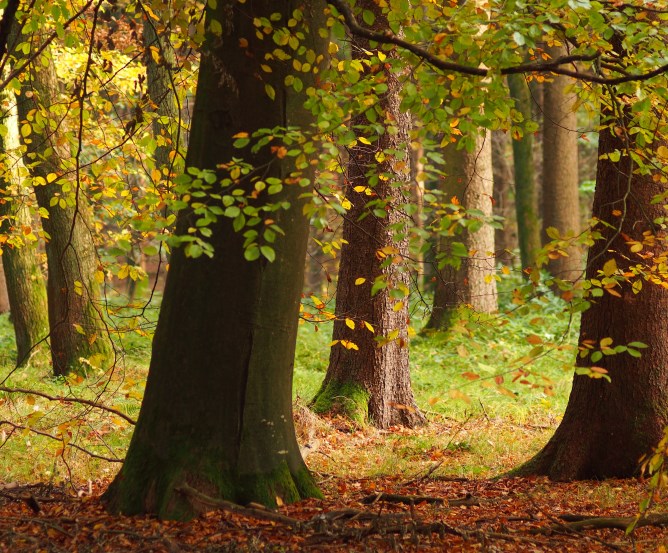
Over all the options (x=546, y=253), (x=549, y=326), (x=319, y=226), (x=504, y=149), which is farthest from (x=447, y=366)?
(x=504, y=149)

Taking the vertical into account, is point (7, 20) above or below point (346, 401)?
above

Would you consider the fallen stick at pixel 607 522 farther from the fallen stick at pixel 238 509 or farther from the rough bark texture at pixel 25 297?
the rough bark texture at pixel 25 297

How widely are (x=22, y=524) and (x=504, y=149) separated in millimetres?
22464

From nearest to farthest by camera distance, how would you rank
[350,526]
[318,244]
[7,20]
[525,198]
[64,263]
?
[7,20] < [350,526] < [318,244] < [64,263] < [525,198]

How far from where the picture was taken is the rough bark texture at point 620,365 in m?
6.10

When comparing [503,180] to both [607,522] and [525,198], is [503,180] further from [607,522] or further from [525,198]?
[607,522]

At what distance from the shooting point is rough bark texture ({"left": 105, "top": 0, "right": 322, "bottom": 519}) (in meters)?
4.46

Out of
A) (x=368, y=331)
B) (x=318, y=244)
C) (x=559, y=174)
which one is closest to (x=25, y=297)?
(x=368, y=331)

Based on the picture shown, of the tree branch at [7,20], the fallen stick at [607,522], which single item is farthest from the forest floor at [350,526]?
the tree branch at [7,20]

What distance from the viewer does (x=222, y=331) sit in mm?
4453

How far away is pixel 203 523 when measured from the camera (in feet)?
14.4

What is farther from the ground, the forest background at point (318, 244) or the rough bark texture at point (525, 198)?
the rough bark texture at point (525, 198)

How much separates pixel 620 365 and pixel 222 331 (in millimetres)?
3522

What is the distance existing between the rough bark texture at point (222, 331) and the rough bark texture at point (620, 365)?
9.24ft
